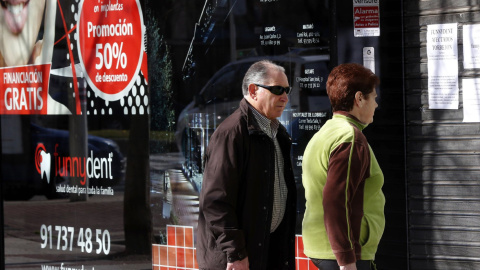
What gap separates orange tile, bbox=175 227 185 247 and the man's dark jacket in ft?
7.63

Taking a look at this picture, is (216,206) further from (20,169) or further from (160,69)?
(20,169)

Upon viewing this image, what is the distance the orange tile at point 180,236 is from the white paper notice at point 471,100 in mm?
2369

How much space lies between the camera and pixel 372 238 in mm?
4168

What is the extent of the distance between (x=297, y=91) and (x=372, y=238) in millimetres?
2114

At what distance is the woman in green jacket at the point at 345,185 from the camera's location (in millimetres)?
4031

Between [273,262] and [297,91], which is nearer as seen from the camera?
[273,262]

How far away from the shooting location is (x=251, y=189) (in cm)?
444

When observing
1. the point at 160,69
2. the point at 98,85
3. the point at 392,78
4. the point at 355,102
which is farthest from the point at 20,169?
the point at 355,102

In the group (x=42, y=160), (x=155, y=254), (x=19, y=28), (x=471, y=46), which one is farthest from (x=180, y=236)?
(x=19, y=28)

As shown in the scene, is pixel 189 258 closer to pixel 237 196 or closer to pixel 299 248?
pixel 299 248

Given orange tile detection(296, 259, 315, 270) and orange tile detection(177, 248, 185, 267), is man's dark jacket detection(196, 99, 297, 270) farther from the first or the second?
orange tile detection(177, 248, 185, 267)

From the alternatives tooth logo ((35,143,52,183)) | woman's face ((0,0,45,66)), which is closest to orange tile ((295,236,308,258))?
tooth logo ((35,143,52,183))

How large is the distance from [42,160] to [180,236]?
1.94 m

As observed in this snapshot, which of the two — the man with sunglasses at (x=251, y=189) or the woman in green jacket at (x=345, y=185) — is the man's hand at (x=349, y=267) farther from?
the man with sunglasses at (x=251, y=189)
